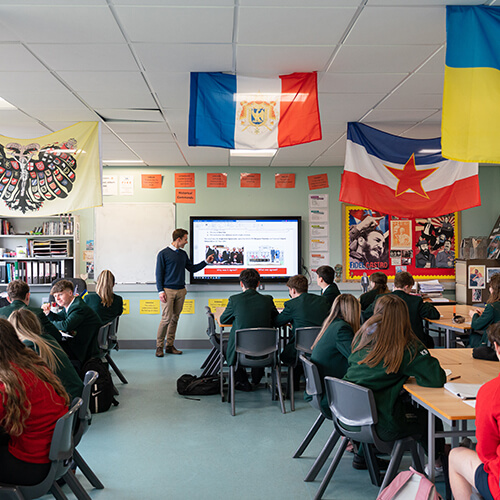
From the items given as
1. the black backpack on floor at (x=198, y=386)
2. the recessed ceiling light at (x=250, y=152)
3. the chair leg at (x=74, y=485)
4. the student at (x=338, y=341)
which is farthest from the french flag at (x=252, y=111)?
the recessed ceiling light at (x=250, y=152)

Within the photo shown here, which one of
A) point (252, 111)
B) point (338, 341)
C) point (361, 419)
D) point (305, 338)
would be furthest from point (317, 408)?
point (252, 111)

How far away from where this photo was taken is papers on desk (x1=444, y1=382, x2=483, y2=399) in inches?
94.6

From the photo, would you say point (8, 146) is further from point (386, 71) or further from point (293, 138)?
point (386, 71)

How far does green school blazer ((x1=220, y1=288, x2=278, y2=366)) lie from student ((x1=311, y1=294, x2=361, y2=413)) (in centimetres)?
142

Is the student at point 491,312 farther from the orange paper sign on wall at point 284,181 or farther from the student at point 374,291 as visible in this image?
the orange paper sign on wall at point 284,181

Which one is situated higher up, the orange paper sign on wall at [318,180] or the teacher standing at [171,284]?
the orange paper sign on wall at [318,180]

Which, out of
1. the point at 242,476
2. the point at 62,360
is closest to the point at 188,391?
the point at 242,476

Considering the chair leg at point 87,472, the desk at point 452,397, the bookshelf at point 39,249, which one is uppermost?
the bookshelf at point 39,249

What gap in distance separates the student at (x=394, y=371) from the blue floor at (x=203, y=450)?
68 centimetres

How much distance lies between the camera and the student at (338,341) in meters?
3.28

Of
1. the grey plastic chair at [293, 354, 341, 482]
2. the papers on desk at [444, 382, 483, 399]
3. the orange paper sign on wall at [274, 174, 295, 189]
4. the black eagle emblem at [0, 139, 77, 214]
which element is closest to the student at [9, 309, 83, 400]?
the grey plastic chair at [293, 354, 341, 482]

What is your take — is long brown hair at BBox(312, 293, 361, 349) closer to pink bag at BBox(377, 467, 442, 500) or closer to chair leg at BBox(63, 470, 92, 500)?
pink bag at BBox(377, 467, 442, 500)

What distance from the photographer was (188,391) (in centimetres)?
516

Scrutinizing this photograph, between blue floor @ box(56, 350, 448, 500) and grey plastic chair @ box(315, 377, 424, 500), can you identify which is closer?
grey plastic chair @ box(315, 377, 424, 500)
